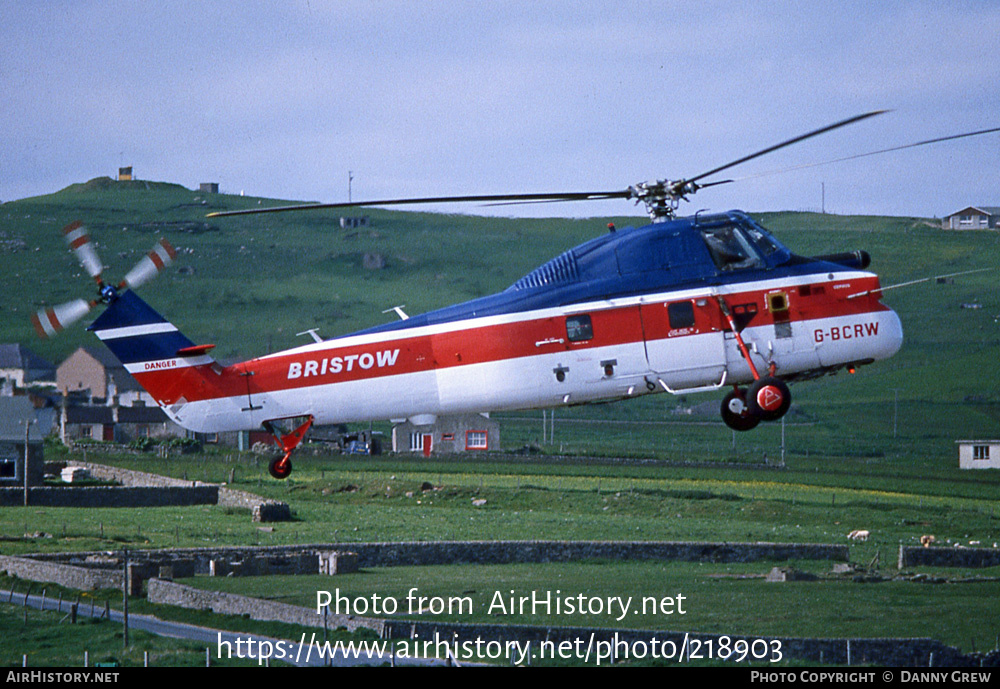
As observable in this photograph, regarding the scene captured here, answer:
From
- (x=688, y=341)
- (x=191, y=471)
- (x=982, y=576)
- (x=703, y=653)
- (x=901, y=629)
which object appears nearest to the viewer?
(x=688, y=341)

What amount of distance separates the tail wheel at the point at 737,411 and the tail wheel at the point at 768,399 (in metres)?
0.24

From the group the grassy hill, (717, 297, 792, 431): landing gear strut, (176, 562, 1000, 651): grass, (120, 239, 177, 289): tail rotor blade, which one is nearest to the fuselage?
(717, 297, 792, 431): landing gear strut

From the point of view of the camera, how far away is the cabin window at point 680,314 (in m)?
28.1

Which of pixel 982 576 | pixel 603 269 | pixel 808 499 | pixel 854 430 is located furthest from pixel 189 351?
pixel 854 430

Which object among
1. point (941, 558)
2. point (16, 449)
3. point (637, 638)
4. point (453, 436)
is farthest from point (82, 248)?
point (453, 436)

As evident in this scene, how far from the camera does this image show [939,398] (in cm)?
12938

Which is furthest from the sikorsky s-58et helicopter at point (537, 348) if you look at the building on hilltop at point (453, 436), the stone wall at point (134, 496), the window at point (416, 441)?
the window at point (416, 441)

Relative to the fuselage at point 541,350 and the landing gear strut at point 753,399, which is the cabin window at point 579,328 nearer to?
the fuselage at point 541,350

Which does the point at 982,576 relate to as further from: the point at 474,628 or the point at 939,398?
the point at 939,398

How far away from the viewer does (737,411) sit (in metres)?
28.3

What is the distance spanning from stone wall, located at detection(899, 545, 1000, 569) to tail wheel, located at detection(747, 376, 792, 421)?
144 feet

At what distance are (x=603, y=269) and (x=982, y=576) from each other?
1736 inches

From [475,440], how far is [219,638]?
53.0 metres
